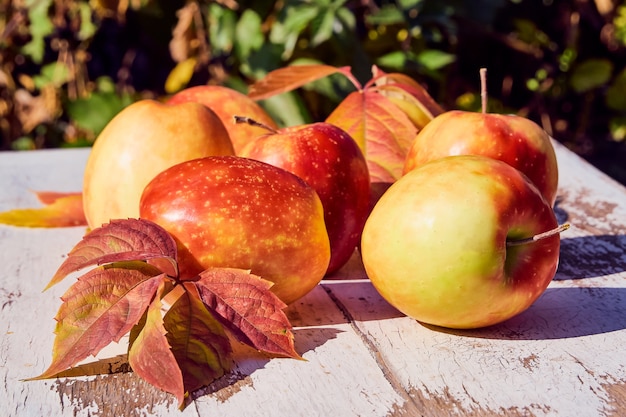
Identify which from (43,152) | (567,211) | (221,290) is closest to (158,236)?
(221,290)

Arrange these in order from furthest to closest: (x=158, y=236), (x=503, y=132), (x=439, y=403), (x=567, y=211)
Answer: (x=567, y=211) → (x=503, y=132) → (x=158, y=236) → (x=439, y=403)

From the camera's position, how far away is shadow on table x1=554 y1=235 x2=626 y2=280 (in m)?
1.19

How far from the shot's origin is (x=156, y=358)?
83 centimetres

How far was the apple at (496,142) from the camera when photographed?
3.63ft

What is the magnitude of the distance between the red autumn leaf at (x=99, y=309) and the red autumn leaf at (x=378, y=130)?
49cm

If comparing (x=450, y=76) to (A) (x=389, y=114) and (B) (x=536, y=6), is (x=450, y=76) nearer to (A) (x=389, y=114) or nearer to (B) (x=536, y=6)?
(B) (x=536, y=6)

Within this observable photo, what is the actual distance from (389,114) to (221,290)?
54cm

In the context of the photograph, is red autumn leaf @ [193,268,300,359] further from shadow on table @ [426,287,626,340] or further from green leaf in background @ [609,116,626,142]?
green leaf in background @ [609,116,626,142]

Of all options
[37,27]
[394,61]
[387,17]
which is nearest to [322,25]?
[387,17]

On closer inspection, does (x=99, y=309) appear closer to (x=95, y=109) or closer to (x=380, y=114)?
(x=380, y=114)

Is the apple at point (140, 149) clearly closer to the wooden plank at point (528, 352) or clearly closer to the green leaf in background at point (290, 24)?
the wooden plank at point (528, 352)

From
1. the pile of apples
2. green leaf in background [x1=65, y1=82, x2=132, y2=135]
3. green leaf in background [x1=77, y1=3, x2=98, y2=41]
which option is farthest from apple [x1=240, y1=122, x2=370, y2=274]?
green leaf in background [x1=77, y1=3, x2=98, y2=41]

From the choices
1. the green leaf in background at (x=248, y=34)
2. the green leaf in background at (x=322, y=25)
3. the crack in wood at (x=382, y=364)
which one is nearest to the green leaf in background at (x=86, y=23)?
the green leaf in background at (x=248, y=34)

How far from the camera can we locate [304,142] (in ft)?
3.69
